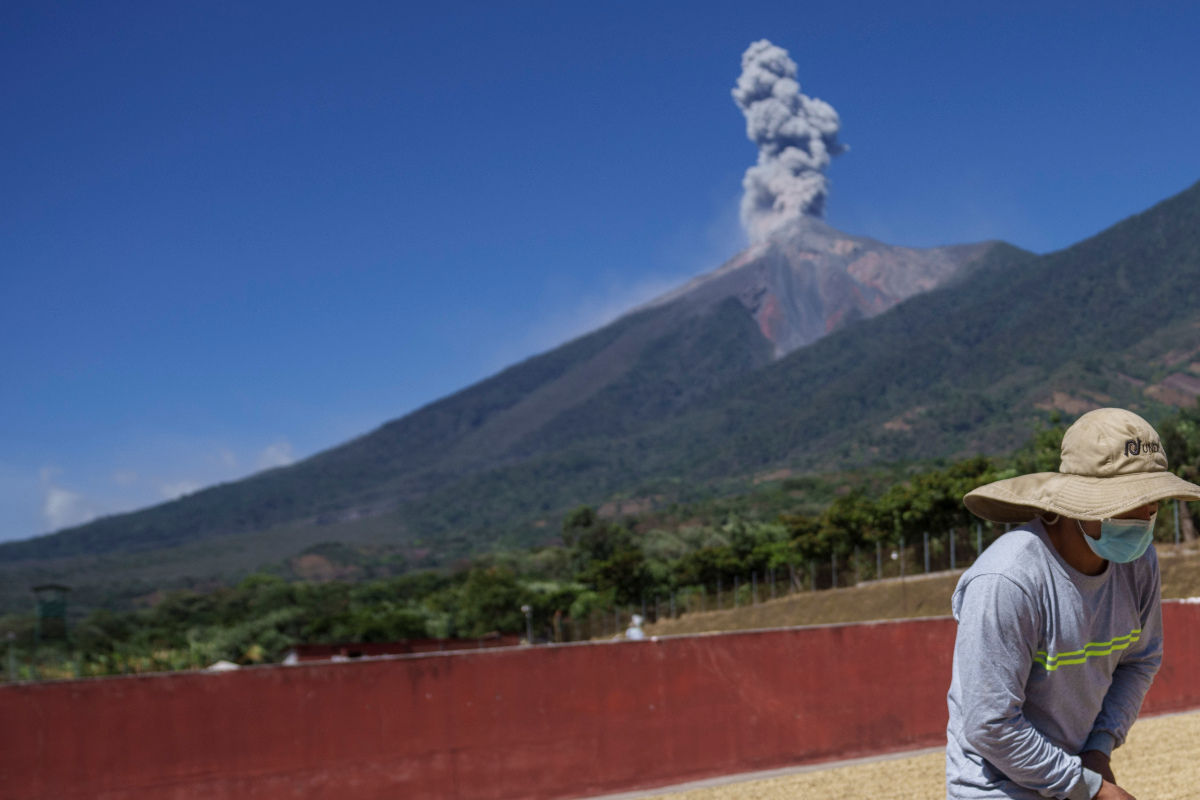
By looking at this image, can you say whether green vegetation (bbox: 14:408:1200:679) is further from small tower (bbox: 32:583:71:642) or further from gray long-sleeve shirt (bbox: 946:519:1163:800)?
gray long-sleeve shirt (bbox: 946:519:1163:800)

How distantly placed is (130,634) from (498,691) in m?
81.6

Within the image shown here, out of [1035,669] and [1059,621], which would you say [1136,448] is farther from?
[1035,669]

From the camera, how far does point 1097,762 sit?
2.63 metres

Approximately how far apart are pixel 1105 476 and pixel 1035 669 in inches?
18.4

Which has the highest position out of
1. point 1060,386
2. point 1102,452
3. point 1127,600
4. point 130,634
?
point 1060,386

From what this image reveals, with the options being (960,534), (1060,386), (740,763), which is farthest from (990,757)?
(1060,386)

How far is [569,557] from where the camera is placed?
94.9 m

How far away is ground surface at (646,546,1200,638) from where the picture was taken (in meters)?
26.8

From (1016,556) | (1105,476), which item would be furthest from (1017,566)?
(1105,476)

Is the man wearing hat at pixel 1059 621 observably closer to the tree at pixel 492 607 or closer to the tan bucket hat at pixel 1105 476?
the tan bucket hat at pixel 1105 476

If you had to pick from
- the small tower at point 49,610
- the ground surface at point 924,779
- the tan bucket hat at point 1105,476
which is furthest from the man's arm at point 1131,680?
the small tower at point 49,610

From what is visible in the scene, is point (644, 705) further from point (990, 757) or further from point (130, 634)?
point (130, 634)

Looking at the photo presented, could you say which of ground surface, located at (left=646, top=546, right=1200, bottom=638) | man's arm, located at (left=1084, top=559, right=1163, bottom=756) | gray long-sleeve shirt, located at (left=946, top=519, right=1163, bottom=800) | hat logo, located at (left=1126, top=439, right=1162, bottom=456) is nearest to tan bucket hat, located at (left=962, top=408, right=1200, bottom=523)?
hat logo, located at (left=1126, top=439, right=1162, bottom=456)

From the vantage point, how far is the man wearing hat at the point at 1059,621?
8.12 ft
